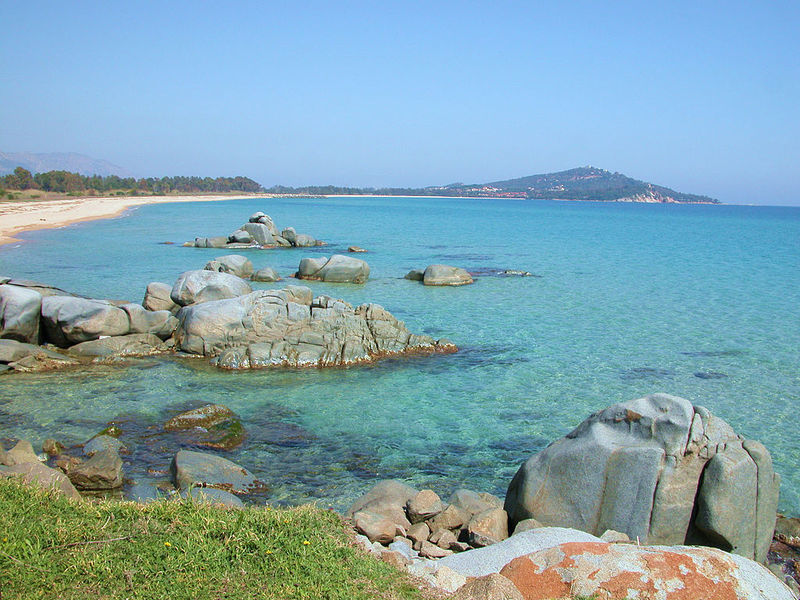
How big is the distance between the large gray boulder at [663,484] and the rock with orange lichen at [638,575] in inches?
61.3

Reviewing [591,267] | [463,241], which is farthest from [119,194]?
[591,267]

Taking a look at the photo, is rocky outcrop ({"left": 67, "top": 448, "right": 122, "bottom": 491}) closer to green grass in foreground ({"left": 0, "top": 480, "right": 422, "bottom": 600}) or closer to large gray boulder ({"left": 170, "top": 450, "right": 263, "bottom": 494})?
large gray boulder ({"left": 170, "top": 450, "right": 263, "bottom": 494})

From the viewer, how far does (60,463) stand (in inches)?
422

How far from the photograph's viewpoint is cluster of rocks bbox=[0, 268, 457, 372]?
1823 centimetres

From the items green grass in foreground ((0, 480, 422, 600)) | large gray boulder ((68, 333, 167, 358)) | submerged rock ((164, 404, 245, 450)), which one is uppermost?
green grass in foreground ((0, 480, 422, 600))

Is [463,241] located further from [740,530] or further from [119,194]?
[119,194]

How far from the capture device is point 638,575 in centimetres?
613

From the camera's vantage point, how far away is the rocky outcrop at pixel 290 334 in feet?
60.0

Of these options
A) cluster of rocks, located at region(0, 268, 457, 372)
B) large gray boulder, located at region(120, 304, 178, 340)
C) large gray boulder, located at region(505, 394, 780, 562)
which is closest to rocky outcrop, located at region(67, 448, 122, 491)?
large gray boulder, located at region(505, 394, 780, 562)

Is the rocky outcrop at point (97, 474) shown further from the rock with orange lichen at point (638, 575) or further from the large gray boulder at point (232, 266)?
the large gray boulder at point (232, 266)

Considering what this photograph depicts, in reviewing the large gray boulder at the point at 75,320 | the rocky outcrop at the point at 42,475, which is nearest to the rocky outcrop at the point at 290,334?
the large gray boulder at the point at 75,320

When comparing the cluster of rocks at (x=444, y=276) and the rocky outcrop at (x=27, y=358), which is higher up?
the cluster of rocks at (x=444, y=276)

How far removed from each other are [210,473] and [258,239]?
4086cm

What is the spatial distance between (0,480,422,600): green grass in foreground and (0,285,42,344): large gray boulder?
13.4 metres
